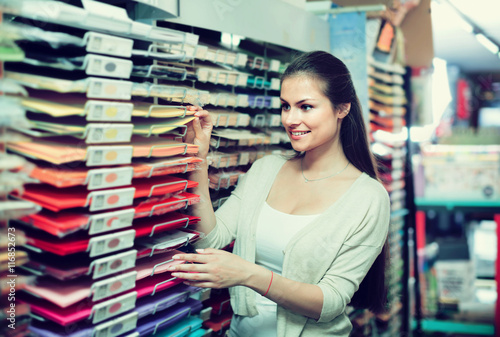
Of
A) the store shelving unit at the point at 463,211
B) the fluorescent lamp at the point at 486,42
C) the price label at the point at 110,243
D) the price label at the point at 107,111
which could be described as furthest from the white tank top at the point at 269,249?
the fluorescent lamp at the point at 486,42

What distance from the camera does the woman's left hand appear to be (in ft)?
3.55

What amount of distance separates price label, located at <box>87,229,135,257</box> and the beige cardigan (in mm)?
447

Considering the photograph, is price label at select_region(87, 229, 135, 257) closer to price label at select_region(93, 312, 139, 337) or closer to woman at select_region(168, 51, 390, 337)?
price label at select_region(93, 312, 139, 337)

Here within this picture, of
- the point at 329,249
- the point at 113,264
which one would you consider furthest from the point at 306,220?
the point at 113,264

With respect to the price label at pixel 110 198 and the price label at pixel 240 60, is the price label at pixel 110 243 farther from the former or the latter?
the price label at pixel 240 60

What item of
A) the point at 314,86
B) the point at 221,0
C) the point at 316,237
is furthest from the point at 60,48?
the point at 316,237

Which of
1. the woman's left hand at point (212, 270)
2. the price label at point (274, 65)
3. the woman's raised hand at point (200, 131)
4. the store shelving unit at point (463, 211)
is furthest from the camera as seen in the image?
the store shelving unit at point (463, 211)

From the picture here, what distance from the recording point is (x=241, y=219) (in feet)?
4.93

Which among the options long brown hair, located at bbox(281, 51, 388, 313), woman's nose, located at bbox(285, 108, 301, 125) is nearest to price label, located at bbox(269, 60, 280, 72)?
long brown hair, located at bbox(281, 51, 388, 313)

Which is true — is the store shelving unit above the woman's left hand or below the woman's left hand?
below

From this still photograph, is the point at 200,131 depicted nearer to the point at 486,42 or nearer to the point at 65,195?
the point at 65,195

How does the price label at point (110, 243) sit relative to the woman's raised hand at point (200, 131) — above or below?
below

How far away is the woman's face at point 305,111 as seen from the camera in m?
1.40

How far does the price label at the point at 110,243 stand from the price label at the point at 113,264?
0.6 inches
